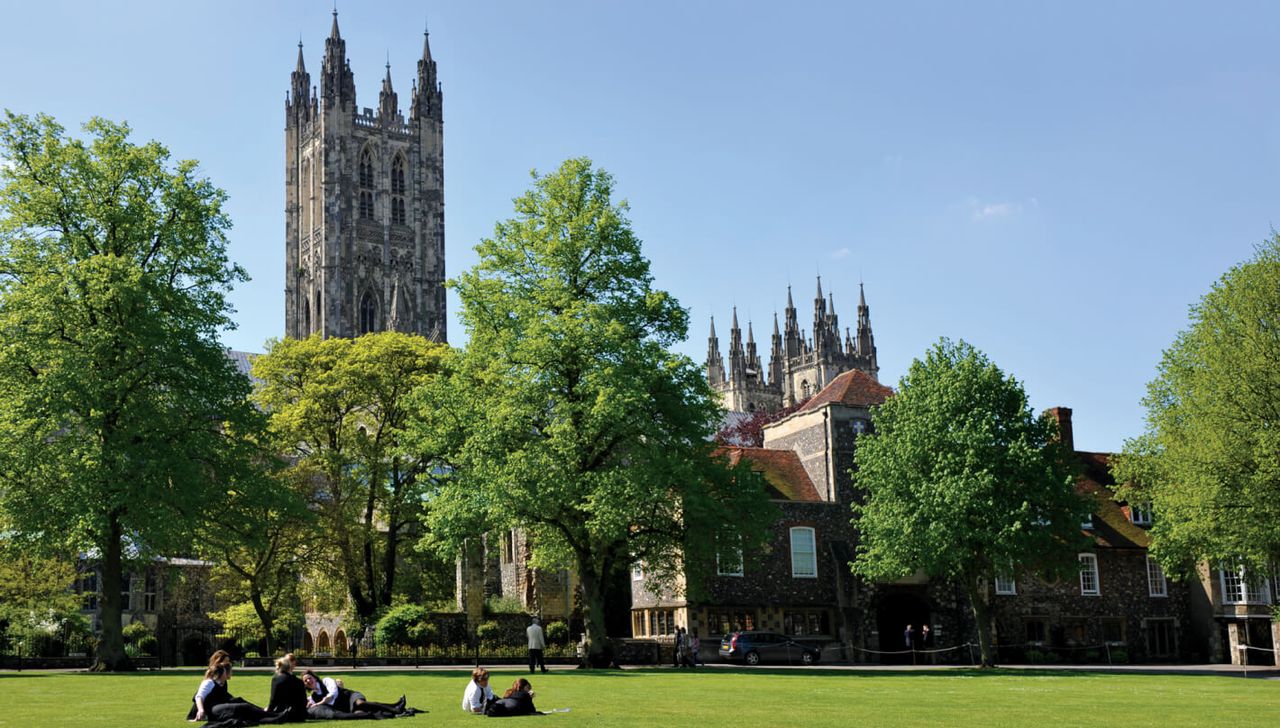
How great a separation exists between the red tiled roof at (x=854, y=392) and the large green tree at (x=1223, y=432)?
11.8 meters

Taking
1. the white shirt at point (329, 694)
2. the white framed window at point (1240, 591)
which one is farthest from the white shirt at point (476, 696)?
the white framed window at point (1240, 591)

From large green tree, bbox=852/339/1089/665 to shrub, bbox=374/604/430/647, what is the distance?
16607mm

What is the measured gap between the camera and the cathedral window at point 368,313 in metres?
135

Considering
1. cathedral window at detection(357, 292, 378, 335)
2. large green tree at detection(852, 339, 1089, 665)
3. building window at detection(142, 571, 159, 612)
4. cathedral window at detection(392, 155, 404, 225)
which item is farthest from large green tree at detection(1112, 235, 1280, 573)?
cathedral window at detection(392, 155, 404, 225)

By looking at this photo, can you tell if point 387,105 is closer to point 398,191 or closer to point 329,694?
point 398,191

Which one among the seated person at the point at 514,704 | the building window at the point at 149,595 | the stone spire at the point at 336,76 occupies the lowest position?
the seated person at the point at 514,704

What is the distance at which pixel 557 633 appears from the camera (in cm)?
5134

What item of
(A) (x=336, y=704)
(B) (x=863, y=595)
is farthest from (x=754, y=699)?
(B) (x=863, y=595)

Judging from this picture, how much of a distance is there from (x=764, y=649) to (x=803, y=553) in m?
5.06

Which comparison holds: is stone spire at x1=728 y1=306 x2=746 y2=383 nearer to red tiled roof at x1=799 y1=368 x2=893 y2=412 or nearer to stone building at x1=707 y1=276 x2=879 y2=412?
stone building at x1=707 y1=276 x2=879 y2=412

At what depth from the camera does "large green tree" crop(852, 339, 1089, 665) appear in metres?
43.2

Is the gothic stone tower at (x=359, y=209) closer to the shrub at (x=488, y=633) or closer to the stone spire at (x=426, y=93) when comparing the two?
the stone spire at (x=426, y=93)

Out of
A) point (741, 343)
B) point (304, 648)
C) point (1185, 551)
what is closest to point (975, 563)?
point (1185, 551)

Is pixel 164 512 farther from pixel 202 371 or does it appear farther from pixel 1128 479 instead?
pixel 1128 479
